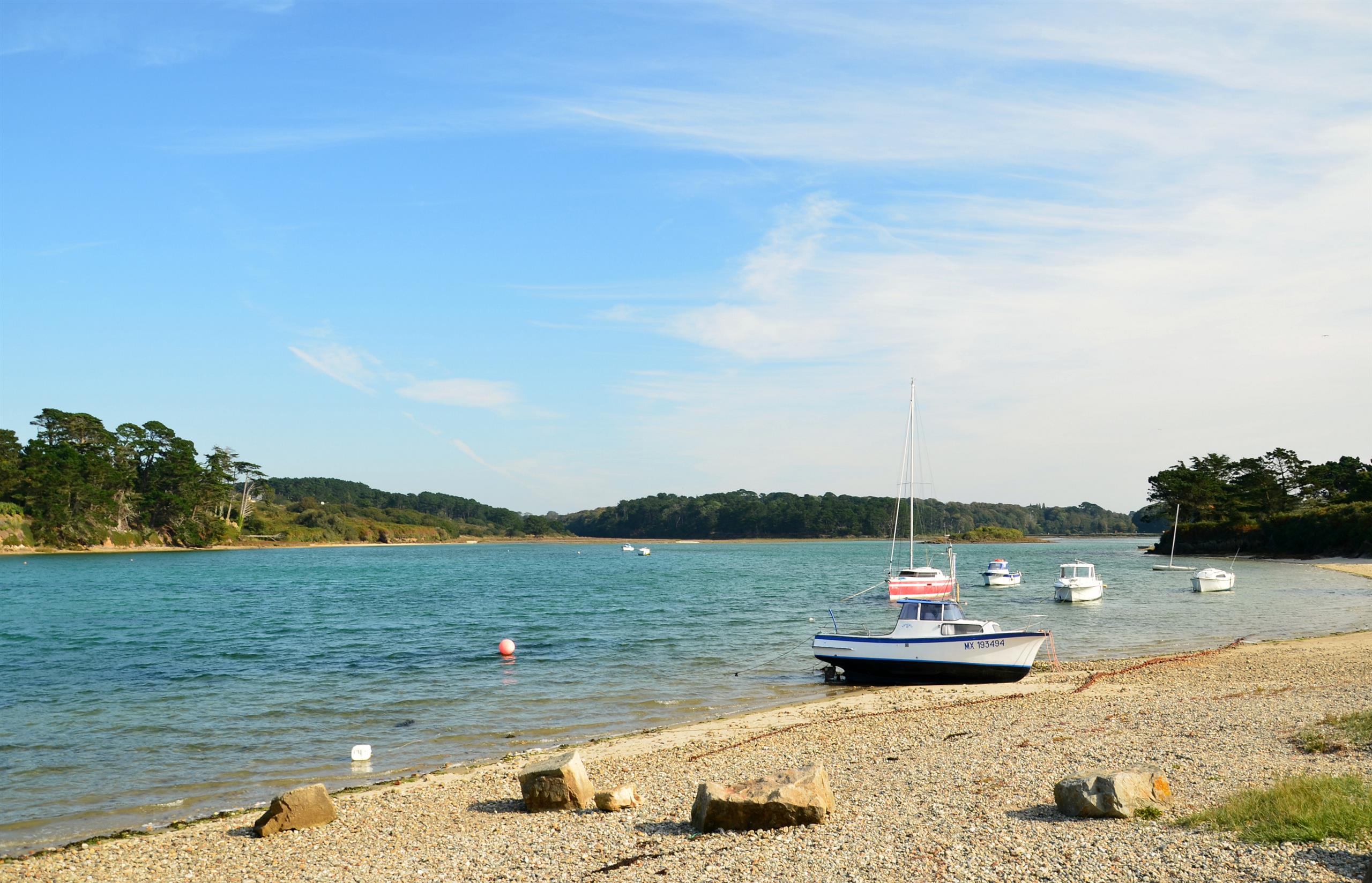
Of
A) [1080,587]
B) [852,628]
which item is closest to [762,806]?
[852,628]

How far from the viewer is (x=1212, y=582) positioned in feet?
205

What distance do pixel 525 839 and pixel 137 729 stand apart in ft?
46.1

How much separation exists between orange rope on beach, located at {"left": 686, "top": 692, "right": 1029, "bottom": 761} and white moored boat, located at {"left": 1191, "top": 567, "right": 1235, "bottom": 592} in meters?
47.6

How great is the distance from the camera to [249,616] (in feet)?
159

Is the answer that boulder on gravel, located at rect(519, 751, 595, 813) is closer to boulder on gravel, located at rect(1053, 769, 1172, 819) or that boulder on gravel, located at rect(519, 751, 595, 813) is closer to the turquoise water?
the turquoise water

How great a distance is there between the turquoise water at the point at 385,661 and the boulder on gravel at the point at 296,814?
307 cm

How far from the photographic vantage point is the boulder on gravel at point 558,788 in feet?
41.1

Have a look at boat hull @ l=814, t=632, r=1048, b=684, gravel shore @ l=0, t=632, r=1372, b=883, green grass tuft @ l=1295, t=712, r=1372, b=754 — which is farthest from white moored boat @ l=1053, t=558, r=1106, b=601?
green grass tuft @ l=1295, t=712, r=1372, b=754

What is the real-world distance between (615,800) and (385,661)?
21.8 meters

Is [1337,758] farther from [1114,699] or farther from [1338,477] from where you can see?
[1338,477]

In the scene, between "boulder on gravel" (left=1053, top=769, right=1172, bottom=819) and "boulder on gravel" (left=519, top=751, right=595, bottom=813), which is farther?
"boulder on gravel" (left=519, top=751, right=595, bottom=813)

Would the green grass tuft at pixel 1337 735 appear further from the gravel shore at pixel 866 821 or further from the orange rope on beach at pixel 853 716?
the orange rope on beach at pixel 853 716

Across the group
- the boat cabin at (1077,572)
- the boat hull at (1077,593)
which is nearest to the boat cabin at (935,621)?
the boat hull at (1077,593)

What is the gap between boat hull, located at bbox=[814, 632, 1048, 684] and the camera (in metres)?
26.0
